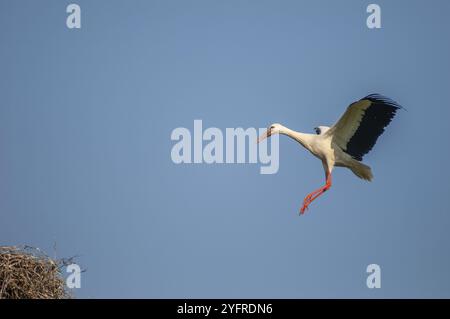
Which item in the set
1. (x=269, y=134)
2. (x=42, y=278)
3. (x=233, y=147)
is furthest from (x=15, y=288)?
(x=233, y=147)

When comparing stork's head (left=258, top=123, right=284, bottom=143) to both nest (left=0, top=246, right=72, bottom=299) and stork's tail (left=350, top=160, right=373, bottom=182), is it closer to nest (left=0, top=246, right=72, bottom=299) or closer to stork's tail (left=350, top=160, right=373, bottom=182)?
stork's tail (left=350, top=160, right=373, bottom=182)

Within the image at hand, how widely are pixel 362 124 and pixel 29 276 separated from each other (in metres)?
6.50

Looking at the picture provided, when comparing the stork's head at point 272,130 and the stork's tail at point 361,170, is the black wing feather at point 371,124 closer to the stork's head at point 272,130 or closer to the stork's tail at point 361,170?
the stork's tail at point 361,170

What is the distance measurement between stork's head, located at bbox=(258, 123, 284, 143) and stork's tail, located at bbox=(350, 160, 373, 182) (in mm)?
1638

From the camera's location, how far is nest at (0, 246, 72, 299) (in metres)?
7.58

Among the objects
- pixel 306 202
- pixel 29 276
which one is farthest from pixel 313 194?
pixel 29 276

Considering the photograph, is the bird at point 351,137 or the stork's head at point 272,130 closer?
the bird at point 351,137

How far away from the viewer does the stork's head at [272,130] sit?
45.8 ft

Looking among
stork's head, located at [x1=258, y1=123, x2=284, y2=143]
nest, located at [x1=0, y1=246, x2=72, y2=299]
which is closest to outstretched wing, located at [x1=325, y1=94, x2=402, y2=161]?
stork's head, located at [x1=258, y1=123, x2=284, y2=143]

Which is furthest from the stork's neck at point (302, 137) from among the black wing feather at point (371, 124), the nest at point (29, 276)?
the nest at point (29, 276)

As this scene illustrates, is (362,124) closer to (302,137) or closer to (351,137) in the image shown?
(351,137)

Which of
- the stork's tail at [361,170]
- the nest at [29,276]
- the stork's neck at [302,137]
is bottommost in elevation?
the nest at [29,276]
